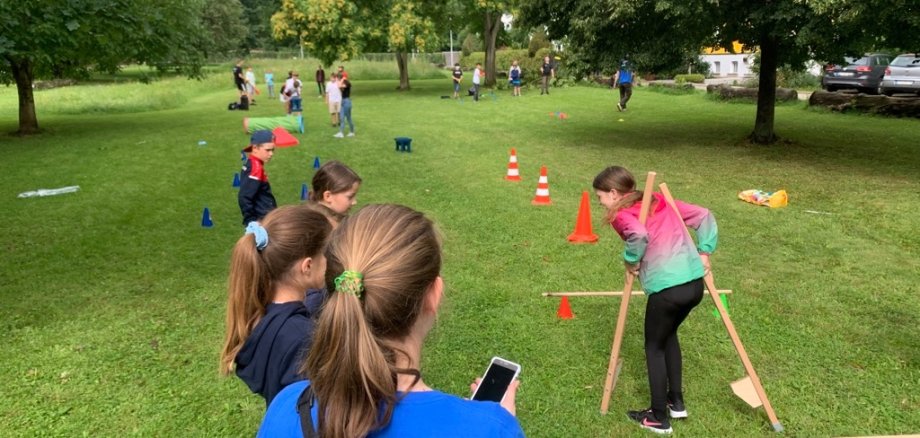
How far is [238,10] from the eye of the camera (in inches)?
2618

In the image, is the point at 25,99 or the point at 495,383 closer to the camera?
the point at 495,383

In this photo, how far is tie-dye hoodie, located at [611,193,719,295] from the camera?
3330 mm

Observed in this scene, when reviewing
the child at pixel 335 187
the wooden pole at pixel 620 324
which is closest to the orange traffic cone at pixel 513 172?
the child at pixel 335 187

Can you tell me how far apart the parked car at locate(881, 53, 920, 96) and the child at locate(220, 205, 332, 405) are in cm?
2286

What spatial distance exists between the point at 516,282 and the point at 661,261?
109 inches

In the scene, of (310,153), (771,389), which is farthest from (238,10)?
(771,389)

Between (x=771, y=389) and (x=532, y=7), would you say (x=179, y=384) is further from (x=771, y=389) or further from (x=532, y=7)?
(x=532, y=7)

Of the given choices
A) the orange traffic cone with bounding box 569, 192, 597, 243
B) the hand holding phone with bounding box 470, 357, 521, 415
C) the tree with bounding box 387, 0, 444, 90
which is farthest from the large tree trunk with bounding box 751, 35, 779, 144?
the tree with bounding box 387, 0, 444, 90

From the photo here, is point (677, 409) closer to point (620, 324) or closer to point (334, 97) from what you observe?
point (620, 324)

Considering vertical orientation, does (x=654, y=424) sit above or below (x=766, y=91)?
below

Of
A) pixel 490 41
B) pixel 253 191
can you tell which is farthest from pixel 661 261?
pixel 490 41

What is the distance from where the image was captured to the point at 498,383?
6.33 ft

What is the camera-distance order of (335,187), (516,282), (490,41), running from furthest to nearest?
(490,41)
(516,282)
(335,187)

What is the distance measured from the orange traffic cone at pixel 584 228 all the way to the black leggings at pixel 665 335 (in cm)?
357
